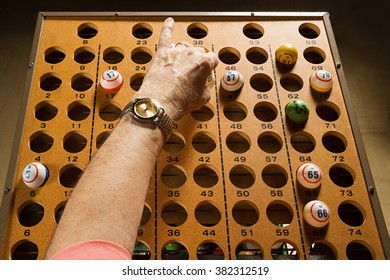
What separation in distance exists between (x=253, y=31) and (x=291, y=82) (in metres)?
0.28

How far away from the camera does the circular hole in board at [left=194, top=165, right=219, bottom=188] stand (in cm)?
116

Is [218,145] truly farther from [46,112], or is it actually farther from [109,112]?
[46,112]

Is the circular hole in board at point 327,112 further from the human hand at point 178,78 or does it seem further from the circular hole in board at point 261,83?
the human hand at point 178,78

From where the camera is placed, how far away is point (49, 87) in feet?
4.41

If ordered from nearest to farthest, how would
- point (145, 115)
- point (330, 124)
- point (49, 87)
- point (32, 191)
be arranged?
point (145, 115) < point (32, 191) < point (330, 124) < point (49, 87)

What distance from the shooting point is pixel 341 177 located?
4.09ft

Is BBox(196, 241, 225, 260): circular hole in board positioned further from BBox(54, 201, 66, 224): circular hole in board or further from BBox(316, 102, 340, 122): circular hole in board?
BBox(316, 102, 340, 122): circular hole in board


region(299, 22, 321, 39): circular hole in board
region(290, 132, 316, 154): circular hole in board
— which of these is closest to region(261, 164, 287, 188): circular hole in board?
region(290, 132, 316, 154): circular hole in board

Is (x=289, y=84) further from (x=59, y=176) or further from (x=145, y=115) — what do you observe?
(x=59, y=176)

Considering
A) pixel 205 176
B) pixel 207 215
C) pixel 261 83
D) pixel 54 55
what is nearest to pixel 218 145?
pixel 205 176

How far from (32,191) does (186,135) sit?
438mm

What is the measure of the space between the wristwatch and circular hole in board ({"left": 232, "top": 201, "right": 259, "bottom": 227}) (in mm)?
298
